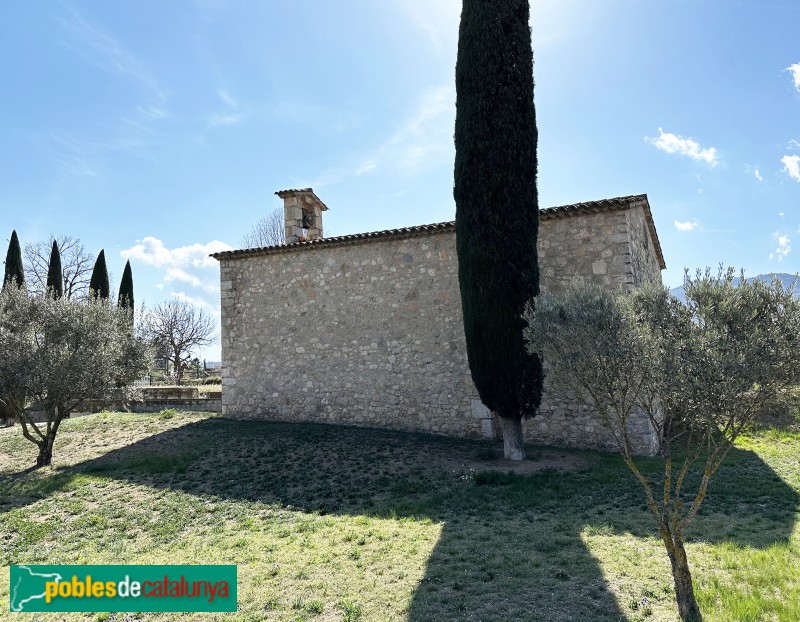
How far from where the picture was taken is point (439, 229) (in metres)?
11.2

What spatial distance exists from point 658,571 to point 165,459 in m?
8.12

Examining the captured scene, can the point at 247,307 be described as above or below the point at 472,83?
below

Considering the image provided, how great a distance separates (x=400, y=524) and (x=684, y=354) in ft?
13.4

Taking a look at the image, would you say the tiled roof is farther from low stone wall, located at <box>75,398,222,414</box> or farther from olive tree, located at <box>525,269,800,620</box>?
olive tree, located at <box>525,269,800,620</box>

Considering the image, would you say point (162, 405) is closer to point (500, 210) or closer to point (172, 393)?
point (172, 393)

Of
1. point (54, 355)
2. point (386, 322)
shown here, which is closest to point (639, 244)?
point (386, 322)

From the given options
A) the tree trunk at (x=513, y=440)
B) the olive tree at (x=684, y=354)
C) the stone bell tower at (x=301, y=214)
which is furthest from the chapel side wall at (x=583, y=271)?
the stone bell tower at (x=301, y=214)

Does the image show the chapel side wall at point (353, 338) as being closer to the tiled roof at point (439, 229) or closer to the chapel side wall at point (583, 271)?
the tiled roof at point (439, 229)

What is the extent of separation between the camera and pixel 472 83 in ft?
30.7

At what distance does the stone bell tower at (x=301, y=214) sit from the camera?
48.8 feet

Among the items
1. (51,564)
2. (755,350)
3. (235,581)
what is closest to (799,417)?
(755,350)

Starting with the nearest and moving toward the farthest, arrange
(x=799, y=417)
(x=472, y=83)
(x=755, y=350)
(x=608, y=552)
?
1. (x=755, y=350)
2. (x=799, y=417)
3. (x=608, y=552)
4. (x=472, y=83)

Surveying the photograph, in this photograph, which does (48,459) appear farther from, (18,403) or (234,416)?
(234,416)

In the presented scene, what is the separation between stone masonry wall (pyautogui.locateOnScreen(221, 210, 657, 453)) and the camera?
10.2 m
